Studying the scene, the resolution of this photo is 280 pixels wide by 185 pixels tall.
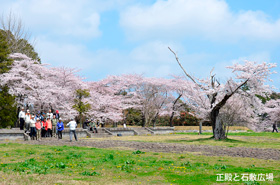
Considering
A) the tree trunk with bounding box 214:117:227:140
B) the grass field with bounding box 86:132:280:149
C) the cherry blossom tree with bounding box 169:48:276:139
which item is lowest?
the grass field with bounding box 86:132:280:149

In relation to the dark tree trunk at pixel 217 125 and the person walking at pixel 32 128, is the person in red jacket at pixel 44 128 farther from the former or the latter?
the dark tree trunk at pixel 217 125

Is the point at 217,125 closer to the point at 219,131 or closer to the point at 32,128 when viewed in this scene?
the point at 219,131

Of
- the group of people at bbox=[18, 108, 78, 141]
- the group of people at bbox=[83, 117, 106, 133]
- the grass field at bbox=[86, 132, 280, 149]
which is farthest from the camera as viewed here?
the group of people at bbox=[83, 117, 106, 133]

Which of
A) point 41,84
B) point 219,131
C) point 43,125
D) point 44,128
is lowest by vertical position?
point 219,131

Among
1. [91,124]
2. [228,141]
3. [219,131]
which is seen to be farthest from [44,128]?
[228,141]

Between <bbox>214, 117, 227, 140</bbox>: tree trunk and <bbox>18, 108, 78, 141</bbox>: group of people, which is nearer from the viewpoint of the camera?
<bbox>18, 108, 78, 141</bbox>: group of people

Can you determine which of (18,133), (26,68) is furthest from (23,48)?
(18,133)

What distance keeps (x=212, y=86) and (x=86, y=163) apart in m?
18.2

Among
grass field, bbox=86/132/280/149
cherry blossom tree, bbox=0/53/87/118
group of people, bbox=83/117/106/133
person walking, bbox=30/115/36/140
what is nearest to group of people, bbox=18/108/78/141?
person walking, bbox=30/115/36/140

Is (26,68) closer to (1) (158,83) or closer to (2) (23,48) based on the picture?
(2) (23,48)

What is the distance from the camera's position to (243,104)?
26734mm

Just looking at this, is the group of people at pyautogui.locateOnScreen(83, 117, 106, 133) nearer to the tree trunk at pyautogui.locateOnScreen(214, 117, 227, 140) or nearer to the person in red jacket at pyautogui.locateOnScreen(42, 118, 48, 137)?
the person in red jacket at pyautogui.locateOnScreen(42, 118, 48, 137)

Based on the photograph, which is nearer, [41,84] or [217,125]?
[217,125]

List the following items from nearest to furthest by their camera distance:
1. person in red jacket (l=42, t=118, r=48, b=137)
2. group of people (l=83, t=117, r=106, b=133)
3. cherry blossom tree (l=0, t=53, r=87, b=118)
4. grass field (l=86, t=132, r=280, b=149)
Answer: grass field (l=86, t=132, r=280, b=149)
person in red jacket (l=42, t=118, r=48, b=137)
cherry blossom tree (l=0, t=53, r=87, b=118)
group of people (l=83, t=117, r=106, b=133)
